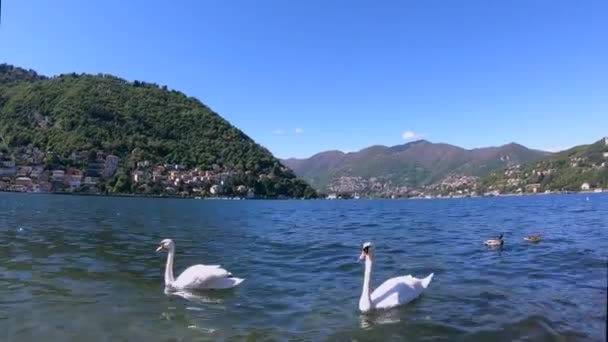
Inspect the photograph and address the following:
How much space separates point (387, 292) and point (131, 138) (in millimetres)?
Answer: 146747

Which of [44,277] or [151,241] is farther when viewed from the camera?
[151,241]

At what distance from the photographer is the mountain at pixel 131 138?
127125mm

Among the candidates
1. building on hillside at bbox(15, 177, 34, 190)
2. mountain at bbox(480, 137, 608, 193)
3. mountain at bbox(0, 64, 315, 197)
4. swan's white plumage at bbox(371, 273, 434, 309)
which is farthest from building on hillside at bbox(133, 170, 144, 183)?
mountain at bbox(480, 137, 608, 193)

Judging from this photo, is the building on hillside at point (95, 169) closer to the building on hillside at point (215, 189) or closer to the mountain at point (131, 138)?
the mountain at point (131, 138)

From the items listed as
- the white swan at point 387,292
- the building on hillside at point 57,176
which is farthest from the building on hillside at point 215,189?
the white swan at point 387,292

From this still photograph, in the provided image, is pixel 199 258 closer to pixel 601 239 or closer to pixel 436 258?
pixel 436 258

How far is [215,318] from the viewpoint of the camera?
969 centimetres

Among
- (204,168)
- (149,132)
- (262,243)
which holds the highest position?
(149,132)

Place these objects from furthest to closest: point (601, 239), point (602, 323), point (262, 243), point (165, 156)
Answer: point (165, 156)
point (262, 243)
point (601, 239)
point (602, 323)

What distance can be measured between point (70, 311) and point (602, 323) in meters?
9.94

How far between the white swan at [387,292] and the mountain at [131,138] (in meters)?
115

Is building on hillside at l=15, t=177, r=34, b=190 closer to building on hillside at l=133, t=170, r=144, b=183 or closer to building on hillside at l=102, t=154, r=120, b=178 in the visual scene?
building on hillside at l=102, t=154, r=120, b=178

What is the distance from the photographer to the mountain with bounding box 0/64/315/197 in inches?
5005

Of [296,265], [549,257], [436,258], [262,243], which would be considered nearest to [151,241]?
[262,243]
